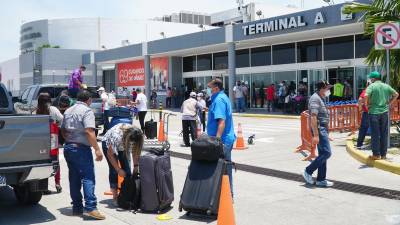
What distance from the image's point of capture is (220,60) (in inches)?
1355

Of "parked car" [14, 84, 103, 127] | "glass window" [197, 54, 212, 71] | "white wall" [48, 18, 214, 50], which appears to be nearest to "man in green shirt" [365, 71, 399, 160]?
"parked car" [14, 84, 103, 127]

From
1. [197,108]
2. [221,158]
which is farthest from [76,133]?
[197,108]

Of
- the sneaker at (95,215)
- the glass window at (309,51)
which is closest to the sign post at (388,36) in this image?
the sneaker at (95,215)

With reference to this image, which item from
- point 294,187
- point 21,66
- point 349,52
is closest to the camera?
point 294,187

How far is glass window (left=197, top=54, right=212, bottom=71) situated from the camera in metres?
35.6

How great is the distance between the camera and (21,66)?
Result: 57.5 metres

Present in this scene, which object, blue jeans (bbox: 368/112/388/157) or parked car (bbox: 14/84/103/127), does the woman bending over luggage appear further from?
parked car (bbox: 14/84/103/127)

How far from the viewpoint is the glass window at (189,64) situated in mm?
37219

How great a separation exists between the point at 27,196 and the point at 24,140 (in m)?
1.40

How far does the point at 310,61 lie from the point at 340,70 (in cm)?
217

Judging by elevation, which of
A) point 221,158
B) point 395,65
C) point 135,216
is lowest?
point 135,216

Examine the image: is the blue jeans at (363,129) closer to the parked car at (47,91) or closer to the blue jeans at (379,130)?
the blue jeans at (379,130)

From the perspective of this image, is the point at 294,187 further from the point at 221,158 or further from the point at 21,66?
the point at 21,66

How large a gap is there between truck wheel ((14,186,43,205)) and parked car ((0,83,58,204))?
29.8 inches
